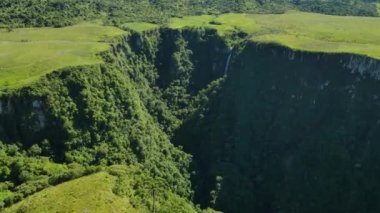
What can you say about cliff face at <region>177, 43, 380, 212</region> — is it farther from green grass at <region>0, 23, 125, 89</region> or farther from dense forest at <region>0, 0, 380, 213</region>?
green grass at <region>0, 23, 125, 89</region>

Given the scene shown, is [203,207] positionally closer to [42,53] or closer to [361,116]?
[361,116]

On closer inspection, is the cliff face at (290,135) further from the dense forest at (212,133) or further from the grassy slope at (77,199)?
the grassy slope at (77,199)

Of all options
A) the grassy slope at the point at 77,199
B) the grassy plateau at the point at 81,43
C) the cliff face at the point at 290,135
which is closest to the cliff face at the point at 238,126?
the cliff face at the point at 290,135

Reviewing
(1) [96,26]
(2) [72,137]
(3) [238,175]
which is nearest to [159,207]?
(2) [72,137]

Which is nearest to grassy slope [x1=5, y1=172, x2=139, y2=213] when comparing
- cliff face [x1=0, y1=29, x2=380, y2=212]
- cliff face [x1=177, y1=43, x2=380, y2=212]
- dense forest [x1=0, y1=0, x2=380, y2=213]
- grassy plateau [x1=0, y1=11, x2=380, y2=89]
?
dense forest [x1=0, y1=0, x2=380, y2=213]

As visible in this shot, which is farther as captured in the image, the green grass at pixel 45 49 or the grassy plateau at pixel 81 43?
the grassy plateau at pixel 81 43

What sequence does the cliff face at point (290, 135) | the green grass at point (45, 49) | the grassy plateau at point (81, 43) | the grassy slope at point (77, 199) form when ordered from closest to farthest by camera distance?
the grassy slope at point (77, 199) < the green grass at point (45, 49) < the cliff face at point (290, 135) < the grassy plateau at point (81, 43)

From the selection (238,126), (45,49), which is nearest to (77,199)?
(45,49)
